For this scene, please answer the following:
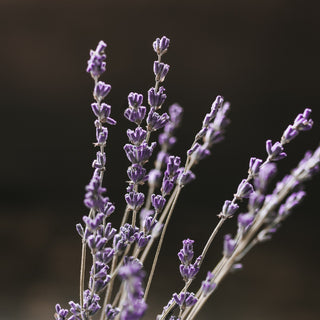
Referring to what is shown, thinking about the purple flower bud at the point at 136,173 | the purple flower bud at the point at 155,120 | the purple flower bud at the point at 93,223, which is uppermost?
the purple flower bud at the point at 155,120

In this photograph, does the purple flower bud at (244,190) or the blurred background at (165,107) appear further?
the blurred background at (165,107)

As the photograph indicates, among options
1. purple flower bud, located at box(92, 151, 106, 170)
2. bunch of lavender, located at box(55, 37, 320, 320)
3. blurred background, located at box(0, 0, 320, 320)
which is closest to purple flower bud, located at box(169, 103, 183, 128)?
bunch of lavender, located at box(55, 37, 320, 320)

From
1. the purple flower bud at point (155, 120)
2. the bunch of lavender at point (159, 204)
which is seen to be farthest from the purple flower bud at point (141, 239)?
the purple flower bud at point (155, 120)

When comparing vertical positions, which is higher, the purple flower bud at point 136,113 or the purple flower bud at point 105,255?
the purple flower bud at point 136,113

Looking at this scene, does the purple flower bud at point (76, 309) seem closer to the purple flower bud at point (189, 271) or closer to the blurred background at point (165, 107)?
the purple flower bud at point (189, 271)

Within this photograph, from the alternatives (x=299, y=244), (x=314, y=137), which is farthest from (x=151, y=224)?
(x=299, y=244)

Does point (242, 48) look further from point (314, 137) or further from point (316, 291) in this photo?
point (316, 291)

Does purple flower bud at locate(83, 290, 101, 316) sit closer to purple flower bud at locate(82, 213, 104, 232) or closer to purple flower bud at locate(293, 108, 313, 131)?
purple flower bud at locate(82, 213, 104, 232)

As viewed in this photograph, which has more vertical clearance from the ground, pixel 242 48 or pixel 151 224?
pixel 242 48
